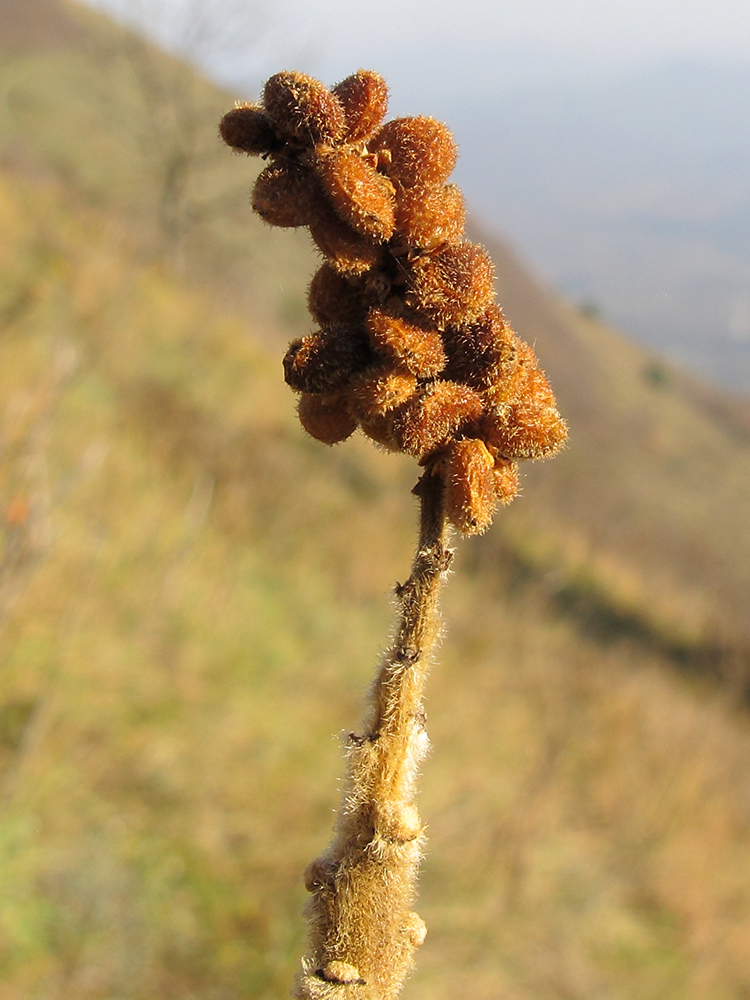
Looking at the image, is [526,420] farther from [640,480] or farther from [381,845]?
[640,480]

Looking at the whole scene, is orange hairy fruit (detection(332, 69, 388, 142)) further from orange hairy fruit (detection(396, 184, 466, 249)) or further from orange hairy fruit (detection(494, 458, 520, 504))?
orange hairy fruit (detection(494, 458, 520, 504))

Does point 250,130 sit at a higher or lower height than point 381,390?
higher

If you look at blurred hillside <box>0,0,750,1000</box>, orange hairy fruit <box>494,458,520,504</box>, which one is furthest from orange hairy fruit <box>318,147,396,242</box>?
blurred hillside <box>0,0,750,1000</box>

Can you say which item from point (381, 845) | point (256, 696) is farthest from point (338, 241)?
point (256, 696)

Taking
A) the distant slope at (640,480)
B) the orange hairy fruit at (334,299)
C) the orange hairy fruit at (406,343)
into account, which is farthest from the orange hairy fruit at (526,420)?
the distant slope at (640,480)

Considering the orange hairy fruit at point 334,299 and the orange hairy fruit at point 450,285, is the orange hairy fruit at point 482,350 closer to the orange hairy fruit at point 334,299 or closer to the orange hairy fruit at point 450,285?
the orange hairy fruit at point 450,285

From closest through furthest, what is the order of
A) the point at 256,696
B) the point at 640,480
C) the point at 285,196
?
the point at 285,196 → the point at 256,696 → the point at 640,480

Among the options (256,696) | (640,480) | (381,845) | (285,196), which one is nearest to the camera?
(381,845)

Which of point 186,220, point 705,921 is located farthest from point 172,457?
point 186,220
